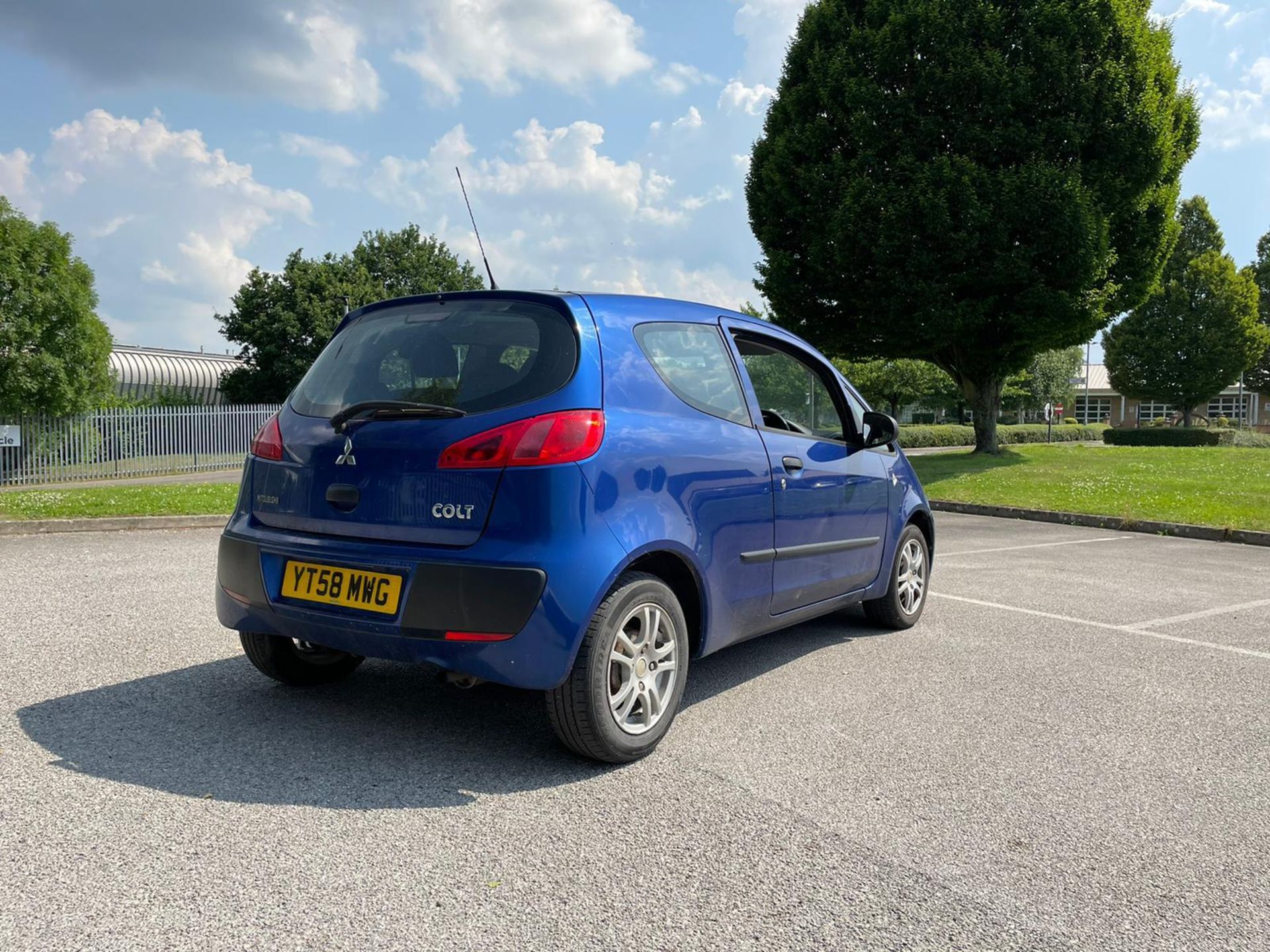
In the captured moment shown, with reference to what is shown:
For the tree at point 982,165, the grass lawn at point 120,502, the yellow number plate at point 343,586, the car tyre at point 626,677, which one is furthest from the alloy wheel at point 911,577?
the tree at point 982,165

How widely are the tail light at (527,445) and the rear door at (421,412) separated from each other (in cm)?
3

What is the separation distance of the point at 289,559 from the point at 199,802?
0.92 m

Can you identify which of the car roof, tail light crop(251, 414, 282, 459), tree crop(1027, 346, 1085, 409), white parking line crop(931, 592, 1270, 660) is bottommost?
white parking line crop(931, 592, 1270, 660)

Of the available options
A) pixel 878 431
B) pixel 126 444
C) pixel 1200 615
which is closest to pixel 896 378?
pixel 126 444

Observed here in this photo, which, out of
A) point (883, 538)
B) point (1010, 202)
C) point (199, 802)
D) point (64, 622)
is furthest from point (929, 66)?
point (199, 802)

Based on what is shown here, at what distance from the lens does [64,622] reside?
5691 mm

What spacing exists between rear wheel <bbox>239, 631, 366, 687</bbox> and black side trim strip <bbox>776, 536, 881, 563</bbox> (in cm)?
198

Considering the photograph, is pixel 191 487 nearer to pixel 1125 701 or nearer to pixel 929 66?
pixel 1125 701

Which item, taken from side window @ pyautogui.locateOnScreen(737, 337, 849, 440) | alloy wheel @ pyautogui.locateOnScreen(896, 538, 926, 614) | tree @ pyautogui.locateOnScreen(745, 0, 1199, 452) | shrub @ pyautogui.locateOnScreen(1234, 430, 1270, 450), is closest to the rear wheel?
side window @ pyautogui.locateOnScreen(737, 337, 849, 440)

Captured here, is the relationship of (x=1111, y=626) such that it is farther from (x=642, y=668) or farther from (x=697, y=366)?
(x=642, y=668)

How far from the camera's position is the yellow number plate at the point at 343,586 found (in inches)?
133

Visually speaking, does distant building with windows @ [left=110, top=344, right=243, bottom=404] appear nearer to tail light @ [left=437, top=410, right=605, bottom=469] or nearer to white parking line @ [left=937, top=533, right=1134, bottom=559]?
white parking line @ [left=937, top=533, right=1134, bottom=559]

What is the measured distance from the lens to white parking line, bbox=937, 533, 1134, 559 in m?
9.82

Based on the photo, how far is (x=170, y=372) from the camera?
39656mm
